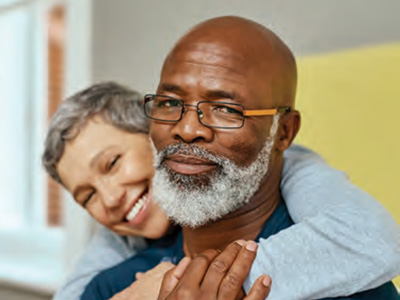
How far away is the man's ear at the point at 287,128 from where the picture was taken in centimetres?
106

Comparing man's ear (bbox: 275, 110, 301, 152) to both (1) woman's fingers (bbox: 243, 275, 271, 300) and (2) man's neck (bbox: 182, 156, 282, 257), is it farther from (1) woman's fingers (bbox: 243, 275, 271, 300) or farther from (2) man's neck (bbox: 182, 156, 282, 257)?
(1) woman's fingers (bbox: 243, 275, 271, 300)

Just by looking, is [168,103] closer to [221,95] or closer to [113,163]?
[221,95]

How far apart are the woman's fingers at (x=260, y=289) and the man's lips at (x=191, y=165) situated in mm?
219

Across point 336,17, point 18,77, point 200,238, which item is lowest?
point 18,77

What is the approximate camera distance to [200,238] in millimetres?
1108

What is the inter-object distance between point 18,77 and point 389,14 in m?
2.56

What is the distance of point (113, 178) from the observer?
1351 mm

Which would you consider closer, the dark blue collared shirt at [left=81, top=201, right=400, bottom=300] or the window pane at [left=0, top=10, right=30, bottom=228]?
the dark blue collared shirt at [left=81, top=201, right=400, bottom=300]

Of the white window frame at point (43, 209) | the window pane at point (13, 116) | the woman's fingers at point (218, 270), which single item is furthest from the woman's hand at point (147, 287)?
the window pane at point (13, 116)

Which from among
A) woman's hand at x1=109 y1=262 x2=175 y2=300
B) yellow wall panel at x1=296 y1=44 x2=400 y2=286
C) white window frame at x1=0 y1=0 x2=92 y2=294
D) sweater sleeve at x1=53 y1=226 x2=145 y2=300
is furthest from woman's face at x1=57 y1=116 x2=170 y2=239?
white window frame at x1=0 y1=0 x2=92 y2=294

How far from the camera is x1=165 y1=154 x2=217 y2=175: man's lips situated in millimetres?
962

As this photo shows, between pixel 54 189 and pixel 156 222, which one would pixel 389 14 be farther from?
pixel 54 189

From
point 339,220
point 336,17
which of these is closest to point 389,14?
point 336,17

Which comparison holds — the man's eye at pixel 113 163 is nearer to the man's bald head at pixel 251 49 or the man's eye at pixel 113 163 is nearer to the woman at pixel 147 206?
the woman at pixel 147 206
